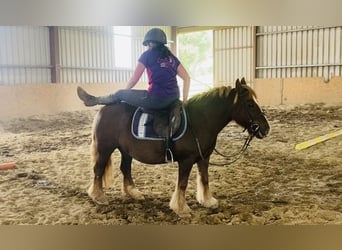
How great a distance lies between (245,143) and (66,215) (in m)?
1.05

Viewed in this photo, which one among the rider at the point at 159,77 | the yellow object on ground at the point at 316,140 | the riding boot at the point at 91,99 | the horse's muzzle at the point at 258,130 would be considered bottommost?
the yellow object on ground at the point at 316,140

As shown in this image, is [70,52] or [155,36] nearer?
[155,36]

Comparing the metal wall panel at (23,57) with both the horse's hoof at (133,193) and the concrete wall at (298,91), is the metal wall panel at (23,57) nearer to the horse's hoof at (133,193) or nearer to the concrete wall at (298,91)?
the horse's hoof at (133,193)

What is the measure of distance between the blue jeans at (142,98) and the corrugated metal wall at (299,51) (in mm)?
531

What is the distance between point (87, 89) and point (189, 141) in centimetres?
63

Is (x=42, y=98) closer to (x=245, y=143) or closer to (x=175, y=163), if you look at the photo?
(x=175, y=163)

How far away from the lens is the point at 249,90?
6.39 ft

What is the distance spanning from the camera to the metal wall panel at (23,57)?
1.96 meters

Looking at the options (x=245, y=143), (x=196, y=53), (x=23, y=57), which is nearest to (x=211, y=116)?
(x=245, y=143)

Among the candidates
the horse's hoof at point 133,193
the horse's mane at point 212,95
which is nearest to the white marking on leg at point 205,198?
the horse's hoof at point 133,193

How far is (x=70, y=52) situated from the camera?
6.72 ft

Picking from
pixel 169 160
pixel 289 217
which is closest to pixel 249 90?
pixel 169 160

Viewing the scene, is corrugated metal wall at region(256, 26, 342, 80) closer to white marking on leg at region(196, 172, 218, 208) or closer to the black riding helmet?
the black riding helmet

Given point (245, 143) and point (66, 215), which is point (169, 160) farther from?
point (66, 215)
